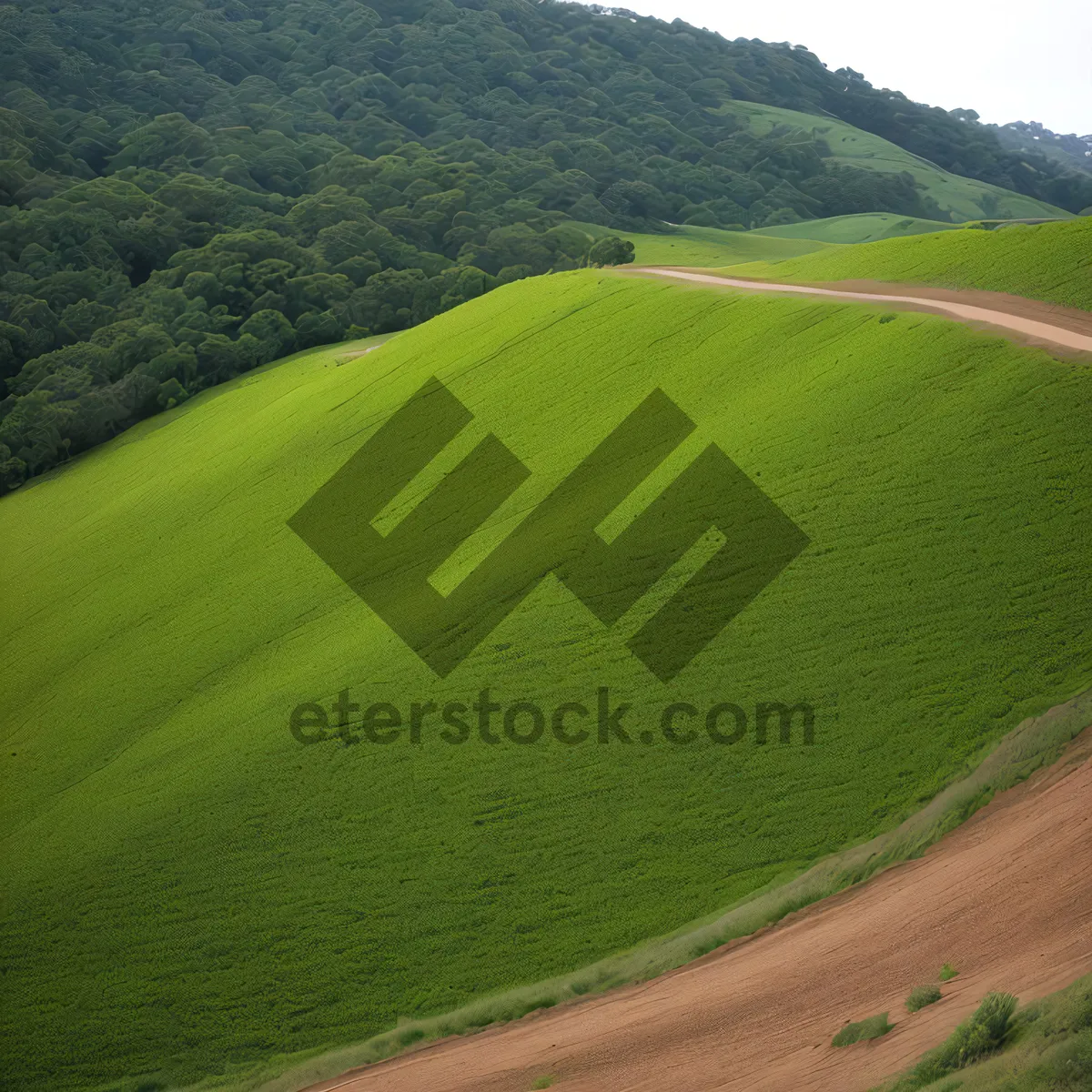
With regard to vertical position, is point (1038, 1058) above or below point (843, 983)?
above

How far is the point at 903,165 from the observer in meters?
117

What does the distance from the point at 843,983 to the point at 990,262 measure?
20.0 m

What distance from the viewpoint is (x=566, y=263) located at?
68812 millimetres

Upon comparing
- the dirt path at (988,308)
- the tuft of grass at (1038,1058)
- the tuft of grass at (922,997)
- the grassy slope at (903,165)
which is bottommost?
the tuft of grass at (922,997)

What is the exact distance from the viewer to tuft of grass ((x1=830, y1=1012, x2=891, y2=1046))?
1161 centimetres

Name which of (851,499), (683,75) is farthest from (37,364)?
(683,75)

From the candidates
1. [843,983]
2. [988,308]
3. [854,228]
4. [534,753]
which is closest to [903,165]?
[854,228]

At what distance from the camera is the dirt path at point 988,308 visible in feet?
70.9

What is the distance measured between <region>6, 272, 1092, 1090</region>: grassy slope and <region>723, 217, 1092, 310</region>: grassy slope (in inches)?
121

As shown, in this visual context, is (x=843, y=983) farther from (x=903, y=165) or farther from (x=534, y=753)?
(x=903, y=165)

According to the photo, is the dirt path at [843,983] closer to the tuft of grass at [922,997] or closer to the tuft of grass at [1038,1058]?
the tuft of grass at [922,997]

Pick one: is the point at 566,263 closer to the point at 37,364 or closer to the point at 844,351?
the point at 37,364

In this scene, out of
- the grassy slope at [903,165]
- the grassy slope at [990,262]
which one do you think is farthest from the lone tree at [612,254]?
the grassy slope at [903,165]

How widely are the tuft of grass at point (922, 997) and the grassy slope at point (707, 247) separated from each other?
5624 centimetres
